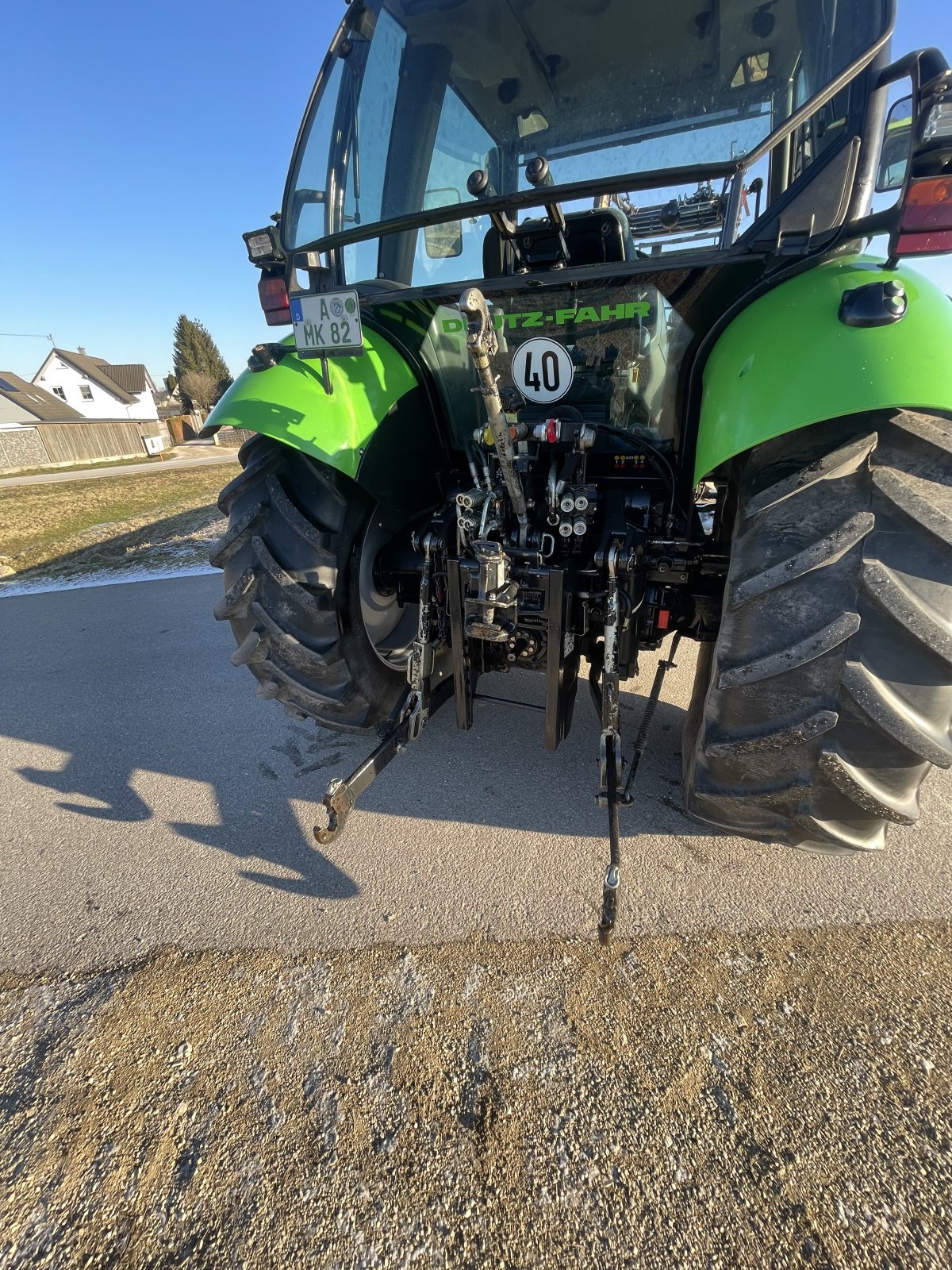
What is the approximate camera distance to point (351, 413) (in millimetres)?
1966

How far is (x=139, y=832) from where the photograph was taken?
2367 mm

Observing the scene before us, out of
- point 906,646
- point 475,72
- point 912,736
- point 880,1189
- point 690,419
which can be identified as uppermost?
point 475,72

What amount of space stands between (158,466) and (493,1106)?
27.4 metres

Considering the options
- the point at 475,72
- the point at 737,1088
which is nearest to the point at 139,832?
the point at 737,1088

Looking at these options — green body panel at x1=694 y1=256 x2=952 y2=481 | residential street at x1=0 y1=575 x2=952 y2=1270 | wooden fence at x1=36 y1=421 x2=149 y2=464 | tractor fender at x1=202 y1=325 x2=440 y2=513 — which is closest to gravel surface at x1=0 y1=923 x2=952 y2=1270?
residential street at x1=0 y1=575 x2=952 y2=1270

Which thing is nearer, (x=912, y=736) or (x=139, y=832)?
(x=912, y=736)

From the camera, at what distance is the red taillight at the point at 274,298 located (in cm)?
232

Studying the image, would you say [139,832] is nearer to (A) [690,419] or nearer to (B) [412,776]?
(B) [412,776]

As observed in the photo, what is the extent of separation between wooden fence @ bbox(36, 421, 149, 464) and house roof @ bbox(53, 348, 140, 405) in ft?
63.2

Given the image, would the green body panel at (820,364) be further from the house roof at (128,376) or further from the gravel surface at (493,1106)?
the house roof at (128,376)

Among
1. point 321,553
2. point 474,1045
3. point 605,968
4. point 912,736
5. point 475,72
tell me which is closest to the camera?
point 912,736

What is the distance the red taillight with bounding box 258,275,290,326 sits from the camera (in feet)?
7.62

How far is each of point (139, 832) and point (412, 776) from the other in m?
1.10

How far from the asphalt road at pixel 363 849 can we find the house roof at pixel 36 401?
42226mm
